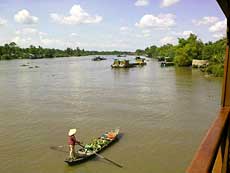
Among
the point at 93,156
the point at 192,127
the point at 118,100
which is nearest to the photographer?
the point at 93,156

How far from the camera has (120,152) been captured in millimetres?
11578

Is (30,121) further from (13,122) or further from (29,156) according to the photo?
(29,156)

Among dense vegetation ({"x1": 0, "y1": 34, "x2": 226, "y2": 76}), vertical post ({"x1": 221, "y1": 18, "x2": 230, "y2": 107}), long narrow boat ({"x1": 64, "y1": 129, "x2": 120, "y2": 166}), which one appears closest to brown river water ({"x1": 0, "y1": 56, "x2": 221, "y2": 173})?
long narrow boat ({"x1": 64, "y1": 129, "x2": 120, "y2": 166})

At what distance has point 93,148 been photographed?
444 inches

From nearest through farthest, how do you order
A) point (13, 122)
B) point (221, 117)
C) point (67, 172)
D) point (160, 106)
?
1. point (221, 117)
2. point (67, 172)
3. point (13, 122)
4. point (160, 106)

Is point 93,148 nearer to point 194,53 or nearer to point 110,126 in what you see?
point 110,126

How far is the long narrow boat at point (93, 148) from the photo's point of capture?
10.4 m

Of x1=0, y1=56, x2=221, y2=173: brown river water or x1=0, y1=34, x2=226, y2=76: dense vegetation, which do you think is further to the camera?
x1=0, y1=34, x2=226, y2=76: dense vegetation

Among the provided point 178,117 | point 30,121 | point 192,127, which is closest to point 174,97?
point 178,117

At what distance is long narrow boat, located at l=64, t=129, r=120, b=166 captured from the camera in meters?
10.4

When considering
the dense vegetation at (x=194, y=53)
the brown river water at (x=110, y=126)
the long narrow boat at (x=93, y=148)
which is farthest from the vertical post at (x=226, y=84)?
the dense vegetation at (x=194, y=53)

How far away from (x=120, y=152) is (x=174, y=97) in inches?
489

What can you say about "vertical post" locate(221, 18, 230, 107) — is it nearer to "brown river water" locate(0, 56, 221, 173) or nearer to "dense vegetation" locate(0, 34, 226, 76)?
"brown river water" locate(0, 56, 221, 173)

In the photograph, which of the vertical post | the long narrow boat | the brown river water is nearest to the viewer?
the vertical post
